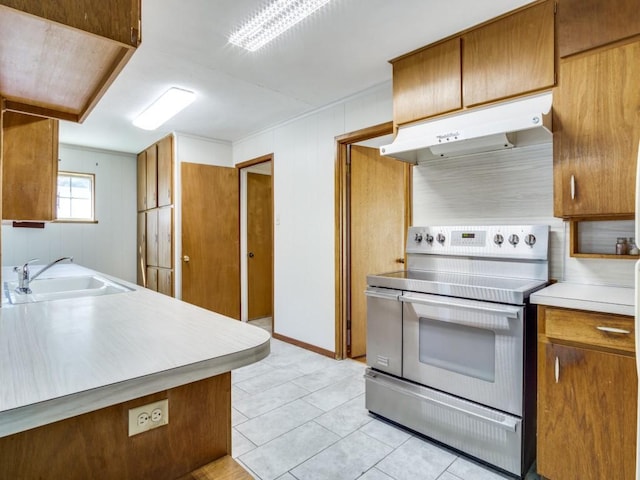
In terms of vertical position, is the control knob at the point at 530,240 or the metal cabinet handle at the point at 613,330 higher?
the control knob at the point at 530,240

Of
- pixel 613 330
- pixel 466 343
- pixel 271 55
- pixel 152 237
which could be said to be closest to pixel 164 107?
pixel 271 55

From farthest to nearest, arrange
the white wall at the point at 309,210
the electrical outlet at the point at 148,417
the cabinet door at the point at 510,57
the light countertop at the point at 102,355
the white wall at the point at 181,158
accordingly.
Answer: the white wall at the point at 181,158 → the white wall at the point at 309,210 → the cabinet door at the point at 510,57 → the electrical outlet at the point at 148,417 → the light countertop at the point at 102,355

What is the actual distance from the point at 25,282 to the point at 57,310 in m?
1.08

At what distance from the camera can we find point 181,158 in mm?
4348

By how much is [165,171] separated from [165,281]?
1.38 m

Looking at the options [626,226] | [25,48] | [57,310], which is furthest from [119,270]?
[626,226]

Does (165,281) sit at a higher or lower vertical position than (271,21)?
lower

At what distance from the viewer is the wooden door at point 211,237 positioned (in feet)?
14.1

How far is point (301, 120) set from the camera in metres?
3.70

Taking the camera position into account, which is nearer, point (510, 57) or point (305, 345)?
point (510, 57)

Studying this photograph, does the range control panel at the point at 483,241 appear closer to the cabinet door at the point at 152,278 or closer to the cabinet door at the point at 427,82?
the cabinet door at the point at 427,82

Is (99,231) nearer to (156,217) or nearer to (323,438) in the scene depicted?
(156,217)

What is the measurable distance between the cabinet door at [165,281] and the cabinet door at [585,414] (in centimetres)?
386

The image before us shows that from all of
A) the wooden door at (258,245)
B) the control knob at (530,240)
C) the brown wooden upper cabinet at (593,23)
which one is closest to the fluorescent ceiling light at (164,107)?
the wooden door at (258,245)
